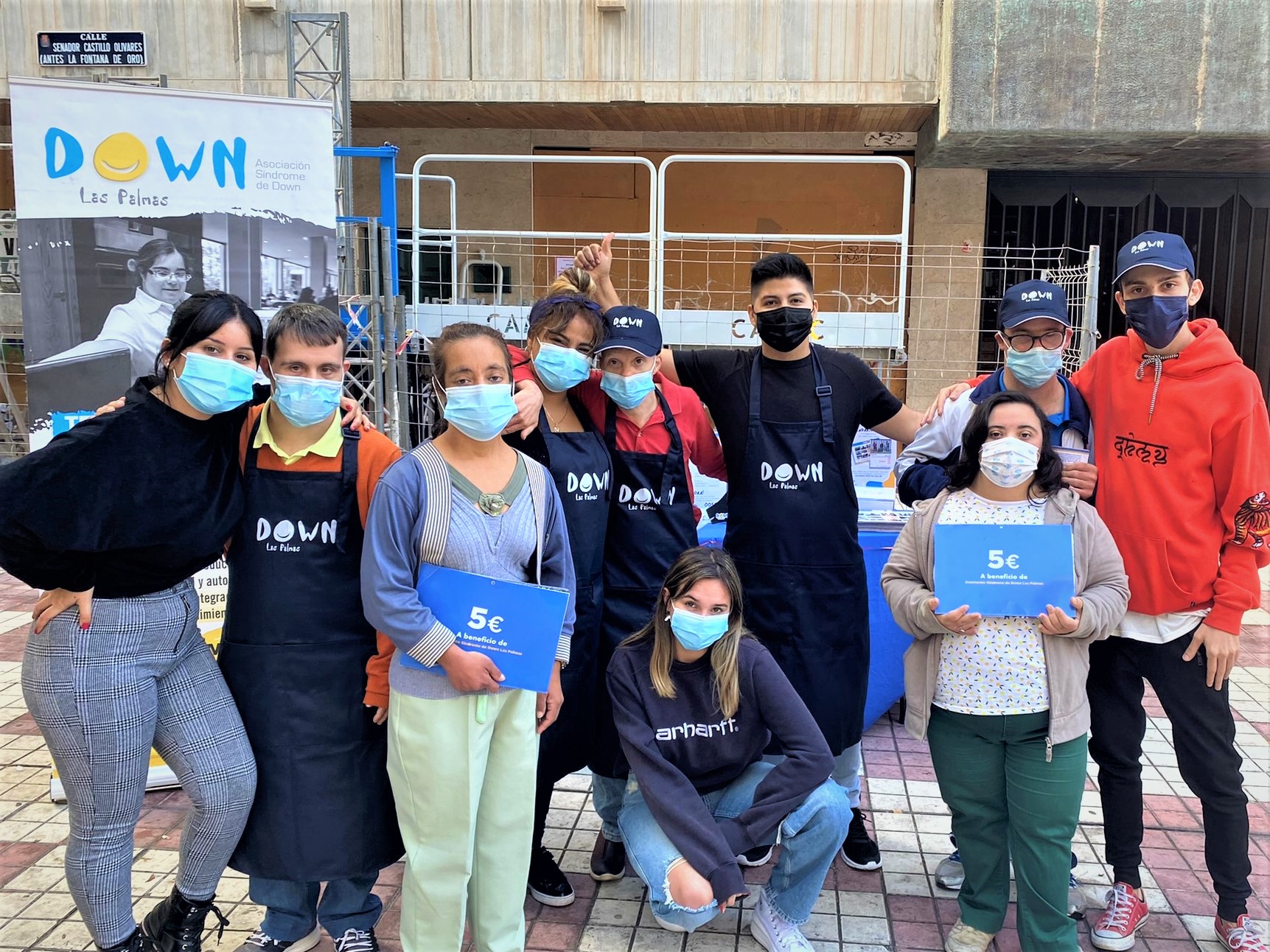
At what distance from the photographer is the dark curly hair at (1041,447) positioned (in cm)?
286

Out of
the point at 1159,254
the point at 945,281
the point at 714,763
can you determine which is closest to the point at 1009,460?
the point at 1159,254

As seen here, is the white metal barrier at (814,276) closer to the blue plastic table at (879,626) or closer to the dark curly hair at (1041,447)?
the blue plastic table at (879,626)

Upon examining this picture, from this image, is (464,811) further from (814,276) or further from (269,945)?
(814,276)

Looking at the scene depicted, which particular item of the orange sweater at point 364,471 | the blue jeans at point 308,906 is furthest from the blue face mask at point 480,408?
the blue jeans at point 308,906

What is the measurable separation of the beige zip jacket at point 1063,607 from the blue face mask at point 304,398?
1731 mm

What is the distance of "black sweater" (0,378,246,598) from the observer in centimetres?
239

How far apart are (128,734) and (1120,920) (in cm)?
296

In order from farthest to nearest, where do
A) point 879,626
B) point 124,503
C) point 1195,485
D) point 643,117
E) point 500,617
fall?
point 643,117, point 879,626, point 1195,485, point 500,617, point 124,503

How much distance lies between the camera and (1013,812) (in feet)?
9.39

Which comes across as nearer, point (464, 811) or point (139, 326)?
point (464, 811)

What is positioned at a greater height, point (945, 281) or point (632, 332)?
point (945, 281)

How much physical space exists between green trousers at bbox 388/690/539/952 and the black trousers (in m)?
1.81

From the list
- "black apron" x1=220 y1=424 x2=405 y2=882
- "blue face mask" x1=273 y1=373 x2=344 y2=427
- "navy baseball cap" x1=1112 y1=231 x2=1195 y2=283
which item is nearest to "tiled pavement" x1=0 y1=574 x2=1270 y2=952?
"black apron" x1=220 y1=424 x2=405 y2=882

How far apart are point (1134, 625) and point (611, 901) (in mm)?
1889
